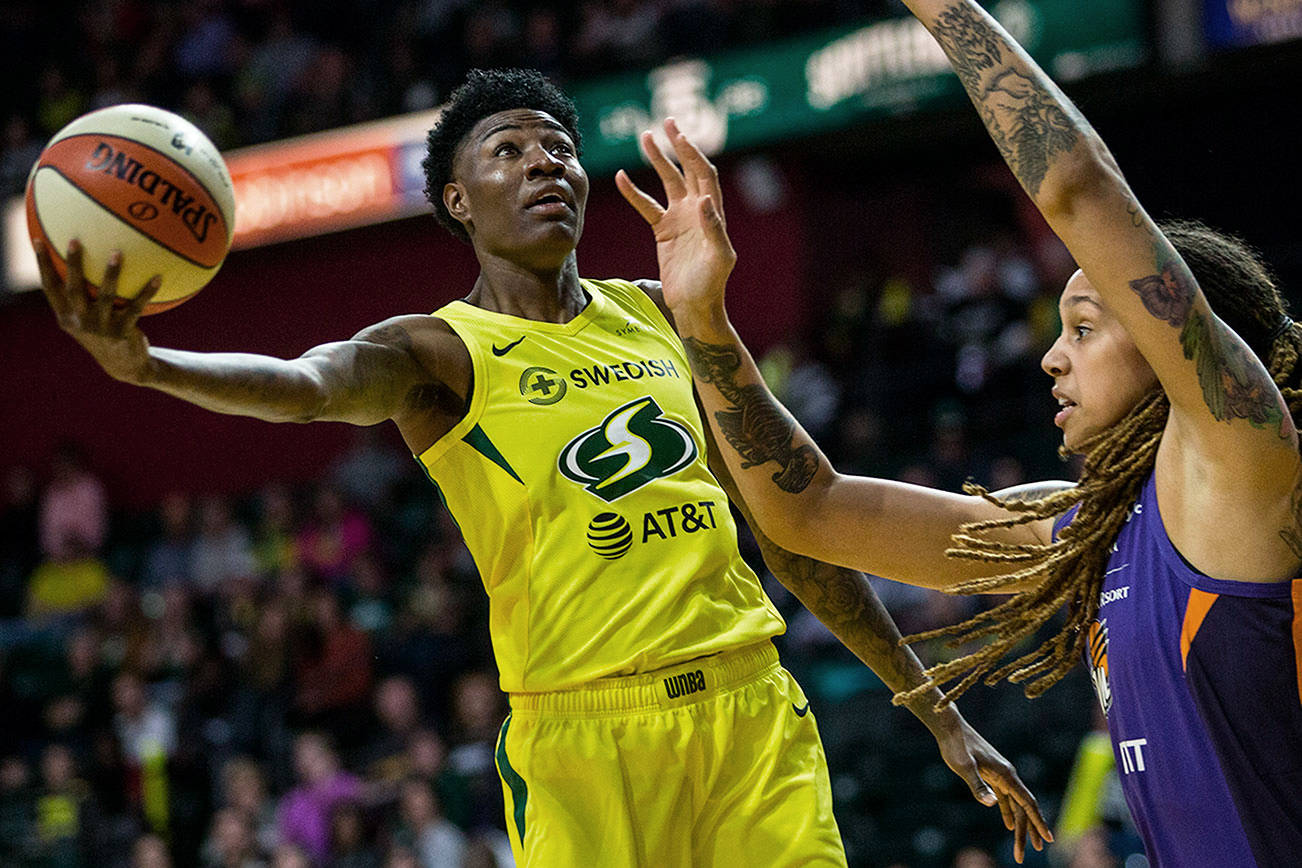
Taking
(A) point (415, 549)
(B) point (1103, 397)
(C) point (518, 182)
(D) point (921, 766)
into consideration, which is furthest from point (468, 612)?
(B) point (1103, 397)

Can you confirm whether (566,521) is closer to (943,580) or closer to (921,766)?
(943,580)

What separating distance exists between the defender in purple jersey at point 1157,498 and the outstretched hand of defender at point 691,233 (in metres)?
0.01

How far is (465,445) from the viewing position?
3.32 meters

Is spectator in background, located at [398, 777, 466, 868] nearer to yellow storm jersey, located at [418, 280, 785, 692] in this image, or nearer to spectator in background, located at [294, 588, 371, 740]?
spectator in background, located at [294, 588, 371, 740]

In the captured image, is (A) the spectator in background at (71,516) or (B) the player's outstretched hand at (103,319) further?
(A) the spectator in background at (71,516)

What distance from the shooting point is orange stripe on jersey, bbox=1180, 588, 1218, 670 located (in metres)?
2.29

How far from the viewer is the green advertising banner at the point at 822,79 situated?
31.8 ft

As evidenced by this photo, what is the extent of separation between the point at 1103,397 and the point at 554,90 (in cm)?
179

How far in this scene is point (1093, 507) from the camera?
2.56 meters

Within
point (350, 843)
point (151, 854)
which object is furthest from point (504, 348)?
point (151, 854)

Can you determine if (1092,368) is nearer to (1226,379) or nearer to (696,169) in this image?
(1226,379)

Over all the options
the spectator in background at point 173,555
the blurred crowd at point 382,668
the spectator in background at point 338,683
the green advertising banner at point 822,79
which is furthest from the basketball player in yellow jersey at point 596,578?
the spectator in background at point 173,555

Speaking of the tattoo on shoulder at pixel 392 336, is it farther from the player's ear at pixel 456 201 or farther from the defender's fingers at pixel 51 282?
the defender's fingers at pixel 51 282

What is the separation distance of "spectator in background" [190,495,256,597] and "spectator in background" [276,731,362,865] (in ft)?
11.1
